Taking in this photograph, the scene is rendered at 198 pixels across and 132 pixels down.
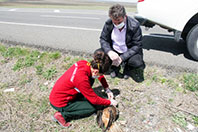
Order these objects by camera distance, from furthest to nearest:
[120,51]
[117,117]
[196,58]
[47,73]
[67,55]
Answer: [67,55] < [196,58] < [47,73] < [120,51] < [117,117]

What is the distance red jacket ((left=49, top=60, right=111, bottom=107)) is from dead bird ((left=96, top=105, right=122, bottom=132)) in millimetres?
138

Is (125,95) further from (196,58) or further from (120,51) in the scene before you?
(196,58)

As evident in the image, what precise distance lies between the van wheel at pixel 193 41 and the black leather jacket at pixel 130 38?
1.32 m

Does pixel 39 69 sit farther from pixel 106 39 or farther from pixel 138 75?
pixel 138 75

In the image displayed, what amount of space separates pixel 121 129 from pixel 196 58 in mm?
2572

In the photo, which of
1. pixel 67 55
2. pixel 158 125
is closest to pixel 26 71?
A: pixel 67 55

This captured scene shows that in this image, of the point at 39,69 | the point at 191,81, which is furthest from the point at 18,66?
the point at 191,81

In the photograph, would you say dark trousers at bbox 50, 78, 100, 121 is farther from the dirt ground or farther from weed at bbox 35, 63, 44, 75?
weed at bbox 35, 63, 44, 75

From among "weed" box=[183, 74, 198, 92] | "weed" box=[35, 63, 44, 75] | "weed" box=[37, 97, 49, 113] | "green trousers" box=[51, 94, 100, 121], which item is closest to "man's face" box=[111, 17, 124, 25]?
"green trousers" box=[51, 94, 100, 121]

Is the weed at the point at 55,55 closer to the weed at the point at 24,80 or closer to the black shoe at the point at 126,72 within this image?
the weed at the point at 24,80

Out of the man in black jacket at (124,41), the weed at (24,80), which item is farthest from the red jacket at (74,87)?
the weed at (24,80)

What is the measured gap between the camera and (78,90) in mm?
2277

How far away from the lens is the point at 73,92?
2283 mm

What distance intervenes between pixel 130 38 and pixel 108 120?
1.47m
